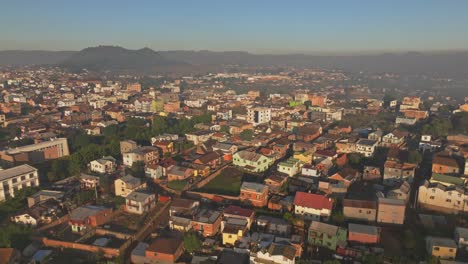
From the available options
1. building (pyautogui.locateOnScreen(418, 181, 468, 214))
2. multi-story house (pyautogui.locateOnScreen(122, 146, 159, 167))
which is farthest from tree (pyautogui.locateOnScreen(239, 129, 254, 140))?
building (pyautogui.locateOnScreen(418, 181, 468, 214))

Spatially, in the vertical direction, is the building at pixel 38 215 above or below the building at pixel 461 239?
below

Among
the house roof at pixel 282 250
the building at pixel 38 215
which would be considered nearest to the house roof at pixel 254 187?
the house roof at pixel 282 250

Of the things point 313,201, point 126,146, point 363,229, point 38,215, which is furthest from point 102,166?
point 363,229

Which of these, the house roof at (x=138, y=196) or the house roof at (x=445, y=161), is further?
the house roof at (x=445, y=161)

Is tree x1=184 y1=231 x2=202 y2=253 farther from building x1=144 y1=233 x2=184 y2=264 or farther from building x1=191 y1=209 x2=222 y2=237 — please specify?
building x1=191 y1=209 x2=222 y2=237

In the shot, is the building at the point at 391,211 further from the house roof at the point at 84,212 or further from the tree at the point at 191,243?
the house roof at the point at 84,212

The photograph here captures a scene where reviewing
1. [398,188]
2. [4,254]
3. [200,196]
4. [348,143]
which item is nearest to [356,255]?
[398,188]

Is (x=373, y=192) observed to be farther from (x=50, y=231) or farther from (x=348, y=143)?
(x=50, y=231)
